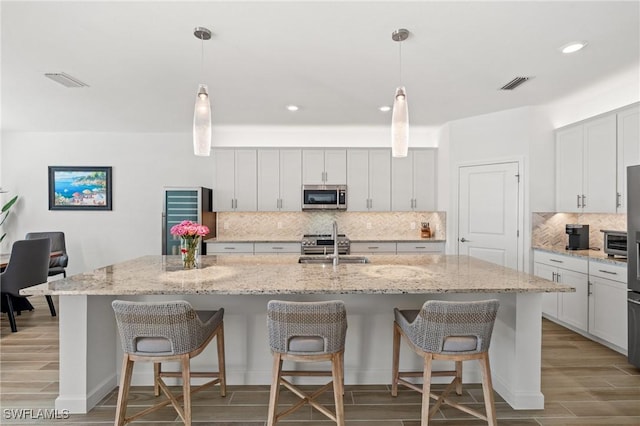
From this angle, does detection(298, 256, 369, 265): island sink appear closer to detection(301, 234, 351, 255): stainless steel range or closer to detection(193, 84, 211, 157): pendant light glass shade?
detection(193, 84, 211, 157): pendant light glass shade

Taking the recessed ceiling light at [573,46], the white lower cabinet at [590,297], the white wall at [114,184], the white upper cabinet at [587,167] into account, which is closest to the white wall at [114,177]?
the white wall at [114,184]

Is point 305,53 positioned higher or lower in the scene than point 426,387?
higher

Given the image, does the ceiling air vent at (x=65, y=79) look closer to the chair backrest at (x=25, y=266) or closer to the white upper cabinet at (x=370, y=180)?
the chair backrest at (x=25, y=266)

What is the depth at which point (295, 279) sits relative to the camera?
225 cm

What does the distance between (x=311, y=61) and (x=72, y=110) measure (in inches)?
134

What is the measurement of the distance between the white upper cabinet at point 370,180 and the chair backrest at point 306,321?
3651 millimetres

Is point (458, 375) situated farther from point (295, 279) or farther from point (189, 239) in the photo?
point (189, 239)

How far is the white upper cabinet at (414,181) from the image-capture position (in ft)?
17.8

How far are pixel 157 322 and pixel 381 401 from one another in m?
1.56

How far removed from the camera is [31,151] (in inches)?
219

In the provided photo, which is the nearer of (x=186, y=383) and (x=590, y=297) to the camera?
(x=186, y=383)

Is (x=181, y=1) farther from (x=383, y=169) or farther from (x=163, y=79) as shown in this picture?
(x=383, y=169)

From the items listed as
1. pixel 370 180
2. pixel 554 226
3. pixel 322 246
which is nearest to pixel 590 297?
pixel 554 226

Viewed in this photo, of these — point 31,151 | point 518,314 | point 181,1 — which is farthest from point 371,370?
point 31,151
